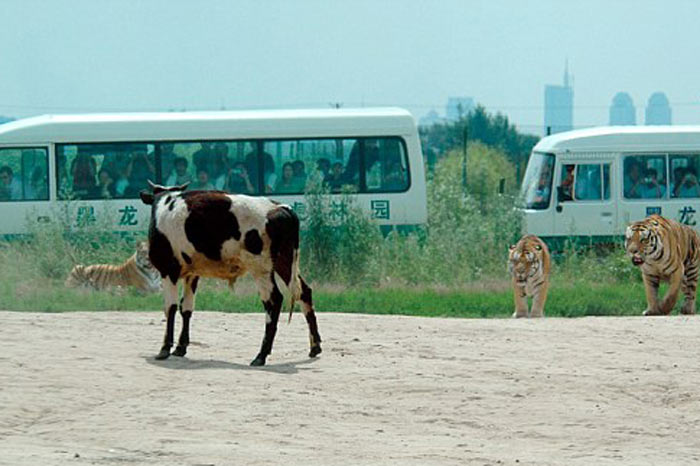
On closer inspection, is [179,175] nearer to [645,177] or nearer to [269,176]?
[269,176]

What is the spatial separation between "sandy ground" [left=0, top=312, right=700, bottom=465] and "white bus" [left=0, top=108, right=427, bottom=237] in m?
10.3

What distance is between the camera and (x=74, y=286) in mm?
21500

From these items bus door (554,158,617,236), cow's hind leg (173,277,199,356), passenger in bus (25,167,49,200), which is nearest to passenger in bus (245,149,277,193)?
passenger in bus (25,167,49,200)

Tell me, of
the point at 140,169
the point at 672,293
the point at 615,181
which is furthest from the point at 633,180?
the point at 140,169

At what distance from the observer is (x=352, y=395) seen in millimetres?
12055

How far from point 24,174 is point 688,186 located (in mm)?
12093

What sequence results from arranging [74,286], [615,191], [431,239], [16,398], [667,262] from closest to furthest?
[16,398], [667,262], [74,286], [431,239], [615,191]

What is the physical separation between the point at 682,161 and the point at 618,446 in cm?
1769

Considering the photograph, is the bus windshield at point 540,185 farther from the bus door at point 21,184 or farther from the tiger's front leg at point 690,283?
the bus door at point 21,184

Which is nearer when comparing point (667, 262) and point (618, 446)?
point (618, 446)

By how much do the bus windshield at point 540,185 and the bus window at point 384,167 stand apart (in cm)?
231

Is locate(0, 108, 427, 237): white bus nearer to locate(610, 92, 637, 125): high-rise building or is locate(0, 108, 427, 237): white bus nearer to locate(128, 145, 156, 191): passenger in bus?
locate(128, 145, 156, 191): passenger in bus

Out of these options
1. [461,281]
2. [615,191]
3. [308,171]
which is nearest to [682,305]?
[461,281]

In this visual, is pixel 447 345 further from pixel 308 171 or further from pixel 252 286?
pixel 308 171
